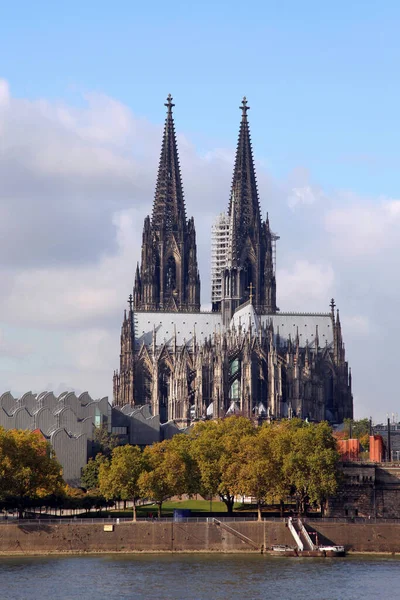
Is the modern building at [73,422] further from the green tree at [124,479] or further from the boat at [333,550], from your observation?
the boat at [333,550]

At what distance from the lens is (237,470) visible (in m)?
126

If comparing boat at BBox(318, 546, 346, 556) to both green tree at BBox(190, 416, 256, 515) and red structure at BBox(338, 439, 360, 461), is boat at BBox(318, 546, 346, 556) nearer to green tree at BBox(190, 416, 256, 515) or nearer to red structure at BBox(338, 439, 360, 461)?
green tree at BBox(190, 416, 256, 515)

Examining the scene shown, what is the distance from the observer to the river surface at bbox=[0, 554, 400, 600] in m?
93.4

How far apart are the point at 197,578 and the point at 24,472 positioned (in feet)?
89.5

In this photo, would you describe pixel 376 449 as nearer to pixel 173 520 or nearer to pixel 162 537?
pixel 173 520

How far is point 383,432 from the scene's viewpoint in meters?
198

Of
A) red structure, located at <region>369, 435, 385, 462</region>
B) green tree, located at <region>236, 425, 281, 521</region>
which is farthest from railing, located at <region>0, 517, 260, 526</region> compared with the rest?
red structure, located at <region>369, 435, 385, 462</region>

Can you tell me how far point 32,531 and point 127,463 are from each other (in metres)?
14.2

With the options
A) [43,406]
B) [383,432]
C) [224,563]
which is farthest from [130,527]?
[383,432]

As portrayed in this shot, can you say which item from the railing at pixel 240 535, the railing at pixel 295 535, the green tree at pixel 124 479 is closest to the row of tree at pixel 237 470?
the green tree at pixel 124 479

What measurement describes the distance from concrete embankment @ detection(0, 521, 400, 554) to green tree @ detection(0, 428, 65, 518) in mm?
7326

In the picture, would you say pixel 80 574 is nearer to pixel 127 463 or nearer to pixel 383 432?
pixel 127 463

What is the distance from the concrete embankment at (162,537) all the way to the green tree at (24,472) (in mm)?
7326

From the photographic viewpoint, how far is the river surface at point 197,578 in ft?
306
